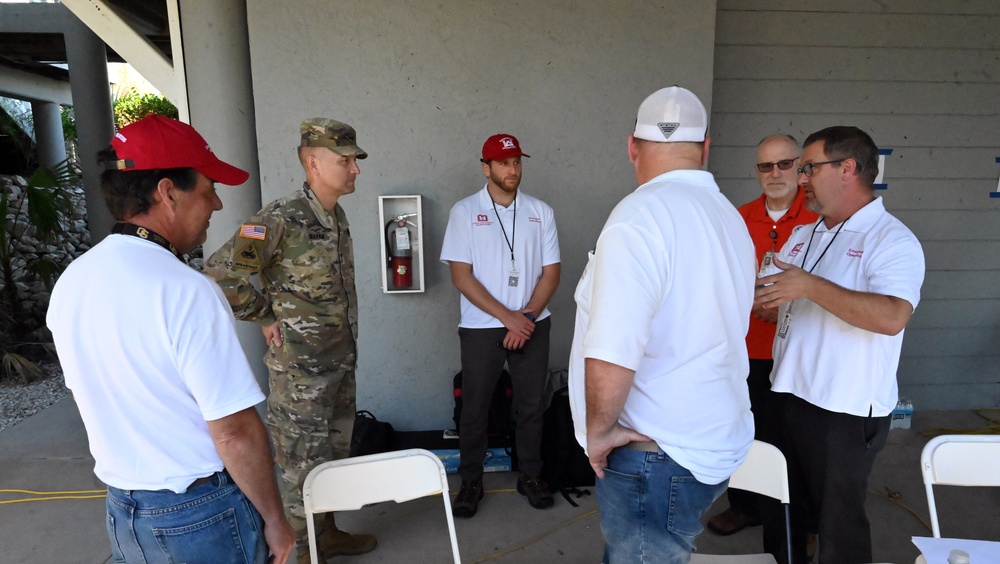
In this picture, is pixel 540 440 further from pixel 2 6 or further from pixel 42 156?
pixel 42 156

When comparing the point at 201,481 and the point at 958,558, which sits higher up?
the point at 201,481

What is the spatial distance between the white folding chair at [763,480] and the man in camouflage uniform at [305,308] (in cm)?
162

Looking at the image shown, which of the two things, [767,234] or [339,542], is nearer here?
[339,542]

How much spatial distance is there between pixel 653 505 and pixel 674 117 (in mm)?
929

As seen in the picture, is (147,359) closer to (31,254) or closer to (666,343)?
(666,343)

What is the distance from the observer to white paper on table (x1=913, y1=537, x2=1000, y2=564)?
4.79 feet

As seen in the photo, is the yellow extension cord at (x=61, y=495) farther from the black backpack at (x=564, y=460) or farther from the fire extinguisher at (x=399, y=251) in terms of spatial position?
the black backpack at (x=564, y=460)

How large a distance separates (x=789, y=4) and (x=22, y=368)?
726cm

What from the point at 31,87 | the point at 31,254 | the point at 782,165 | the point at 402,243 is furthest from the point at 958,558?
the point at 31,87

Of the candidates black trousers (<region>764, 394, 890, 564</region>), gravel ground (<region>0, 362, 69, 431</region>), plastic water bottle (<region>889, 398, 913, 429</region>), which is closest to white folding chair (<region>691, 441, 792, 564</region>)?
black trousers (<region>764, 394, 890, 564</region>)

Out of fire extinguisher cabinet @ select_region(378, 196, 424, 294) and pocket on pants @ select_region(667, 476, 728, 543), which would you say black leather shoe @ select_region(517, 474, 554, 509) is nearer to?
fire extinguisher cabinet @ select_region(378, 196, 424, 294)

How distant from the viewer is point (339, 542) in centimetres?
276

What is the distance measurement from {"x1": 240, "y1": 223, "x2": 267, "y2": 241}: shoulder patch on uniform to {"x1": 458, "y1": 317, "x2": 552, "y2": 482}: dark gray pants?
1319 mm

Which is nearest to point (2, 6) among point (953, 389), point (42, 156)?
point (42, 156)
